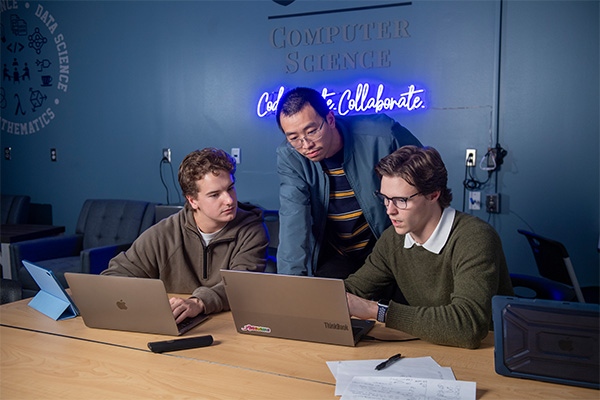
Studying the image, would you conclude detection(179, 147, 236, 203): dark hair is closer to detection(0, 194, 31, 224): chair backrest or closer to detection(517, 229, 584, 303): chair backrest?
detection(517, 229, 584, 303): chair backrest

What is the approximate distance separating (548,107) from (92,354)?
10.8ft

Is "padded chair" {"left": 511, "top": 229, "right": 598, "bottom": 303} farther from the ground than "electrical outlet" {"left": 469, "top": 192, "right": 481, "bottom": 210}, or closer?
closer

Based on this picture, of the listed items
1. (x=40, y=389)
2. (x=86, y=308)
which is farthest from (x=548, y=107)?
(x=40, y=389)

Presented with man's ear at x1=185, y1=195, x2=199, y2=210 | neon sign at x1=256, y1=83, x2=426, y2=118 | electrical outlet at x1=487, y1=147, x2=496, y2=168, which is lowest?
man's ear at x1=185, y1=195, x2=199, y2=210

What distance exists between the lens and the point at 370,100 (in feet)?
13.4

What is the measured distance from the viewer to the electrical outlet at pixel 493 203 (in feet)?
12.4

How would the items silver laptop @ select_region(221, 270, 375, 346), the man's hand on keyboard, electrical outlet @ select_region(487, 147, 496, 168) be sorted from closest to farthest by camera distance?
silver laptop @ select_region(221, 270, 375, 346) → the man's hand on keyboard → electrical outlet @ select_region(487, 147, 496, 168)

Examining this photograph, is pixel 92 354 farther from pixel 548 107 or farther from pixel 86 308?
pixel 548 107

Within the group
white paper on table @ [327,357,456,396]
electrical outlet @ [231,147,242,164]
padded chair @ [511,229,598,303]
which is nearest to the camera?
white paper on table @ [327,357,456,396]

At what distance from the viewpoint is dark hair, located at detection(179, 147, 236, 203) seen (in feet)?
7.02

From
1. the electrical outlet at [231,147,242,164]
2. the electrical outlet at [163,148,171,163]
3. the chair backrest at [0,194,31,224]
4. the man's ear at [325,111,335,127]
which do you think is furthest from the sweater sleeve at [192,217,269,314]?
the chair backrest at [0,194,31,224]

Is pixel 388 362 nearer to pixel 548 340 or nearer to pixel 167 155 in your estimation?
pixel 548 340

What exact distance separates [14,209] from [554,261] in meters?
4.76

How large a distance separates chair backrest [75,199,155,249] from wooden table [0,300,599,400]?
2758 millimetres
